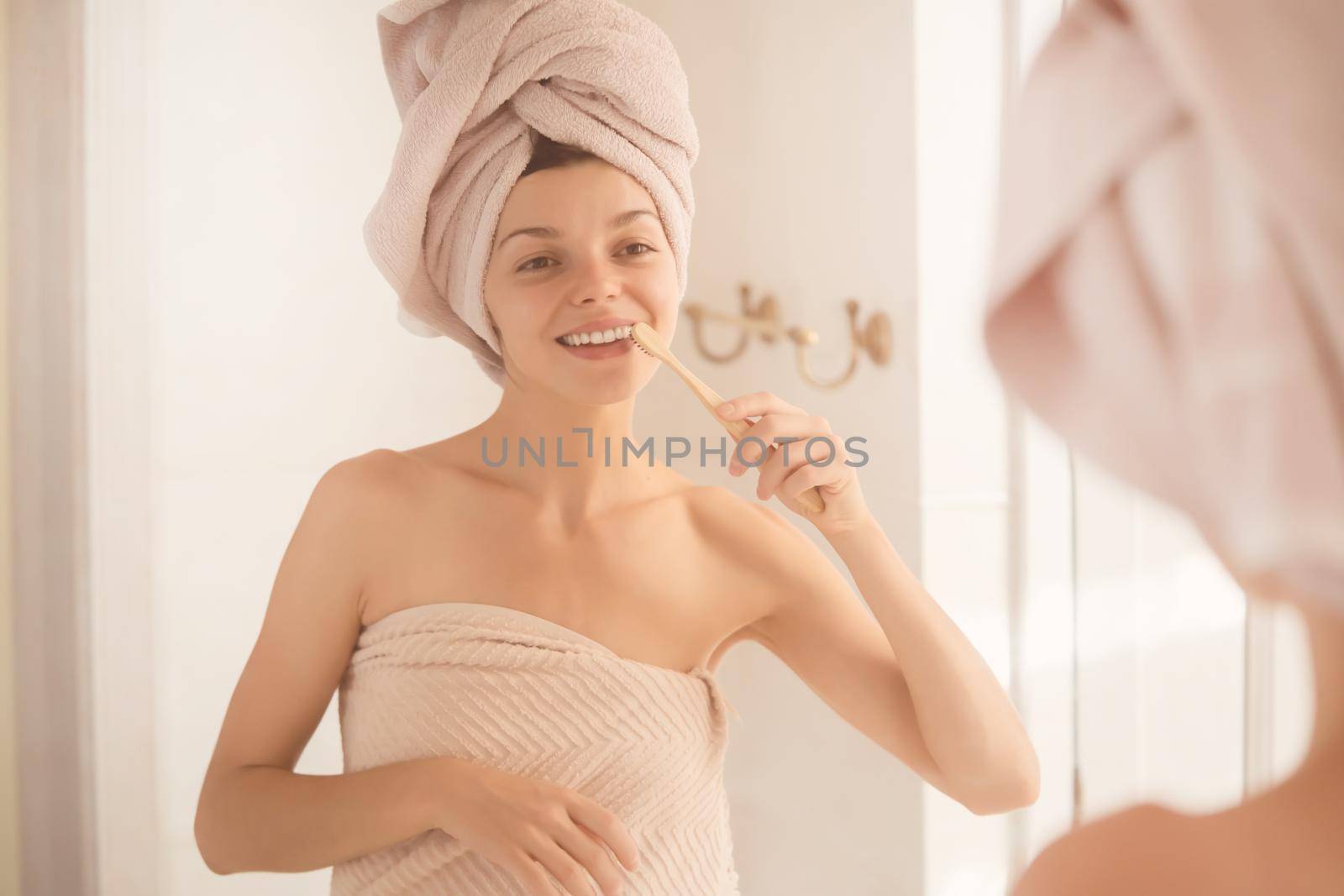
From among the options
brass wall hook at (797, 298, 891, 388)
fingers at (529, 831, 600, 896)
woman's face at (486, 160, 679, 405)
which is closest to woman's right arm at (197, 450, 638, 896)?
fingers at (529, 831, 600, 896)

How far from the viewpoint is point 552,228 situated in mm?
631

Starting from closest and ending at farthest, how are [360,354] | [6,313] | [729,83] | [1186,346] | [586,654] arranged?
[1186,346]
[586,654]
[6,313]
[360,354]
[729,83]

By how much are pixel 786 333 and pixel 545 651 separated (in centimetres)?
70

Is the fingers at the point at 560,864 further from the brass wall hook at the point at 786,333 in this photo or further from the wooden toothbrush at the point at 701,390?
the brass wall hook at the point at 786,333

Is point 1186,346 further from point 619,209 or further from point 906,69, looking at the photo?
point 906,69

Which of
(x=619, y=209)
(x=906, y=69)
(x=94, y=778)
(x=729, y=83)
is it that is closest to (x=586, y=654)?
(x=619, y=209)

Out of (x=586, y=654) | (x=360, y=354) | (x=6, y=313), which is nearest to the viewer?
(x=586, y=654)

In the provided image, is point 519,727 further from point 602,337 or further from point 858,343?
point 858,343

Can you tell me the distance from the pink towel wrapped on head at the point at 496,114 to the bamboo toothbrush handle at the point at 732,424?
14 centimetres

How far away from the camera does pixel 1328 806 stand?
19 cm

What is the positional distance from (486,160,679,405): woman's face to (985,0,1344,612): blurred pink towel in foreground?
→ 446 millimetres

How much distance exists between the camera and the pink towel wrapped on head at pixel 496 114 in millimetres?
619

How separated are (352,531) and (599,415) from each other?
0.59 ft

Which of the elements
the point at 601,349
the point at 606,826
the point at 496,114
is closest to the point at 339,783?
the point at 606,826
